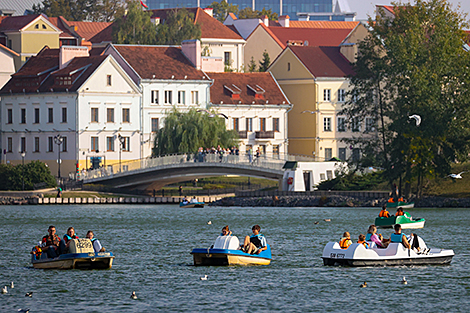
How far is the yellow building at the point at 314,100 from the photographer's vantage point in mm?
118938

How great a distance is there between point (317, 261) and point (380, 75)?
43.6m

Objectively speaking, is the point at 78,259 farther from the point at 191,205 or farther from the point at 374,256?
the point at 191,205

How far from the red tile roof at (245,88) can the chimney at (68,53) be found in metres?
13.9

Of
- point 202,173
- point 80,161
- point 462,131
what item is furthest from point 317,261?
point 80,161

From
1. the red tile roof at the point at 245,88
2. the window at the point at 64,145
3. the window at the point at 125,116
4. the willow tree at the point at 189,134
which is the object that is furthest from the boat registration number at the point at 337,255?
the red tile roof at the point at 245,88

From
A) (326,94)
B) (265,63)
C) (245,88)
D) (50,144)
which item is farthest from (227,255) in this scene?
(265,63)

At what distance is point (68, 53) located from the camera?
11206 cm

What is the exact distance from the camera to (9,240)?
191 ft

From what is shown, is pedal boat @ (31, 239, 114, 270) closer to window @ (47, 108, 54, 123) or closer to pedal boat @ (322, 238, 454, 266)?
pedal boat @ (322, 238, 454, 266)

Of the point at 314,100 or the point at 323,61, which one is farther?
the point at 323,61

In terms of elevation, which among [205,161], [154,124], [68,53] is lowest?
[205,161]

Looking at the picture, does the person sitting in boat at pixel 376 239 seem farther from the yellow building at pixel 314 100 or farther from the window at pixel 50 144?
the yellow building at pixel 314 100

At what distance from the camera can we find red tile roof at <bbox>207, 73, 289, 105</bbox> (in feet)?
379

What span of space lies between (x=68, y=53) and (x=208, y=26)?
28.8 m
